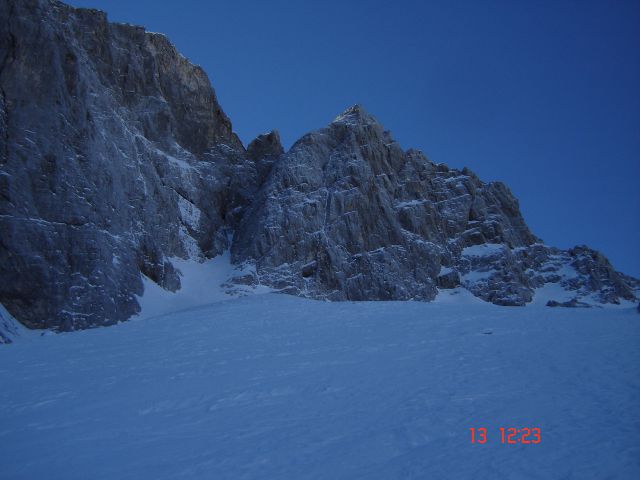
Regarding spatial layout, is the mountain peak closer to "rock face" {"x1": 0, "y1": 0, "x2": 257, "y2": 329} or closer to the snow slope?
"rock face" {"x1": 0, "y1": 0, "x2": 257, "y2": 329}

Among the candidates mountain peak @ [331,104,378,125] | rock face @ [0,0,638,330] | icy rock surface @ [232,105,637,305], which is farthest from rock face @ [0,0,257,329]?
mountain peak @ [331,104,378,125]

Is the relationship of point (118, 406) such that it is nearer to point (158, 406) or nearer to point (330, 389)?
point (158, 406)

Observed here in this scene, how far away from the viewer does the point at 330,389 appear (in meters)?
12.8

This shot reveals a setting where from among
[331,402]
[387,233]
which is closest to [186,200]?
[387,233]

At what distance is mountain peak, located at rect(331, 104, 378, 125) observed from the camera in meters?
85.1

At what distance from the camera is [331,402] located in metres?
11.8

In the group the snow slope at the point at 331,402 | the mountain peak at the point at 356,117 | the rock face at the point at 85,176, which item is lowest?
the snow slope at the point at 331,402

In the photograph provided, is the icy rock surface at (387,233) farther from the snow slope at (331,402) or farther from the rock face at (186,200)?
the snow slope at (331,402)

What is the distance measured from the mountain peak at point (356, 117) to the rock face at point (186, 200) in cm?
40

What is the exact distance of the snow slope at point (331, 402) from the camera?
27.0 feet

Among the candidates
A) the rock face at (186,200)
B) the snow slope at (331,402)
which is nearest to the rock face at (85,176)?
the rock face at (186,200)

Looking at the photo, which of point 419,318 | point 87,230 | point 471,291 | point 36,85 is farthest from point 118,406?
point 471,291

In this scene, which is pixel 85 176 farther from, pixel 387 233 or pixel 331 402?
pixel 331 402

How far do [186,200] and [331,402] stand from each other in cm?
6326
